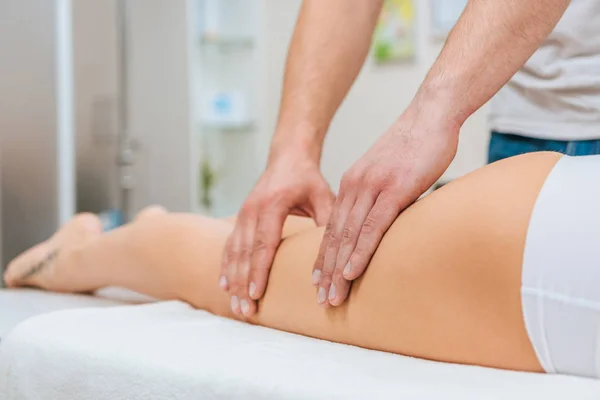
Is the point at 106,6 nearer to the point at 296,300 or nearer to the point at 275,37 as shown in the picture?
the point at 275,37

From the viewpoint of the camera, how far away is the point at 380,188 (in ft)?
2.94

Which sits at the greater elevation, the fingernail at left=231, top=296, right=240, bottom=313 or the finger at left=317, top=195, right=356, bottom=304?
the finger at left=317, top=195, right=356, bottom=304

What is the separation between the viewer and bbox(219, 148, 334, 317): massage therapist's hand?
1082 mm

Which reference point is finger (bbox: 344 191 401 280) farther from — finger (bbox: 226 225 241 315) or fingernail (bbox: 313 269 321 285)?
finger (bbox: 226 225 241 315)

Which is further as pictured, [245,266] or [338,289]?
[245,266]

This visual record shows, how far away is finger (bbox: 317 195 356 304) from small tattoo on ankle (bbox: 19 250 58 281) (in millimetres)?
829

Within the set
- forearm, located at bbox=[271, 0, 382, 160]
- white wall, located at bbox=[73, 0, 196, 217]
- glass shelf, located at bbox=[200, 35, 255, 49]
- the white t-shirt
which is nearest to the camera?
the white t-shirt

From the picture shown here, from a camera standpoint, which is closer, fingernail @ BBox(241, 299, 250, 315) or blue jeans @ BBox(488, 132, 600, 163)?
fingernail @ BBox(241, 299, 250, 315)

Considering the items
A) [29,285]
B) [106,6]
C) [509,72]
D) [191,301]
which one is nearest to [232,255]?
[191,301]

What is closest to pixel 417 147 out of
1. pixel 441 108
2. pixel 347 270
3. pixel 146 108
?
pixel 441 108

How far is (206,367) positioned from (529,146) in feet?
2.65

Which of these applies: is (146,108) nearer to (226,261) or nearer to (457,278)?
(226,261)

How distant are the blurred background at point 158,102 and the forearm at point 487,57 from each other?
7.59 ft

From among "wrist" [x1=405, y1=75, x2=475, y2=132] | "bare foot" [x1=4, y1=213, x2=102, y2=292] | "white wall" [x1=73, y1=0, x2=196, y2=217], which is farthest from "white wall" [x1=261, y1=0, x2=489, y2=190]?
"wrist" [x1=405, y1=75, x2=475, y2=132]
